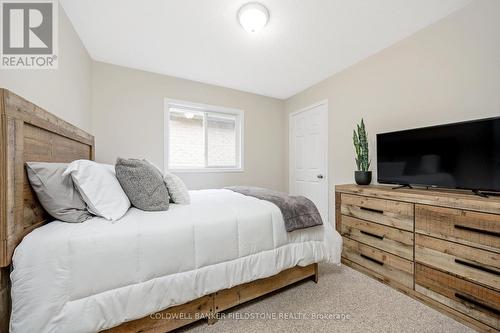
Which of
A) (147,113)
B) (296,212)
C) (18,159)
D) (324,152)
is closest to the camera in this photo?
(18,159)

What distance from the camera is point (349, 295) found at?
64.1 inches

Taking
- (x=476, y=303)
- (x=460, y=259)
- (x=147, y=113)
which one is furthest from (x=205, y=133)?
(x=476, y=303)

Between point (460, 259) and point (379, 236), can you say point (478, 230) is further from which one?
point (379, 236)

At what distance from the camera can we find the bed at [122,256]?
85cm

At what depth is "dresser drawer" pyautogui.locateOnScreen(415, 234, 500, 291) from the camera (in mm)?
1225

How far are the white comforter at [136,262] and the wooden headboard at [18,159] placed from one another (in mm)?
70

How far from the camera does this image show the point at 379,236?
1838 mm

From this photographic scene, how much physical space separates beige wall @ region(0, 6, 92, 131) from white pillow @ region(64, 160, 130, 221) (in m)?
0.67

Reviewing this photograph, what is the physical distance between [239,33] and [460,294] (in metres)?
2.74

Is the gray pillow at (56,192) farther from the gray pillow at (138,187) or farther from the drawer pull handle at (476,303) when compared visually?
the drawer pull handle at (476,303)

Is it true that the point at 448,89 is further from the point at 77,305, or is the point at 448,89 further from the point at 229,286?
the point at 77,305

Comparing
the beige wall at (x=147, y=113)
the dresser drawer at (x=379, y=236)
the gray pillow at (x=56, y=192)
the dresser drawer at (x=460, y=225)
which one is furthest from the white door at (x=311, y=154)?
the gray pillow at (x=56, y=192)

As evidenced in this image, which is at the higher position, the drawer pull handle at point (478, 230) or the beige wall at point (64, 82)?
the beige wall at point (64, 82)

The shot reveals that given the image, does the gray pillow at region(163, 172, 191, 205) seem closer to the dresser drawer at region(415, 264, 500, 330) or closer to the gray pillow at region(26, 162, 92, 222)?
the gray pillow at region(26, 162, 92, 222)
